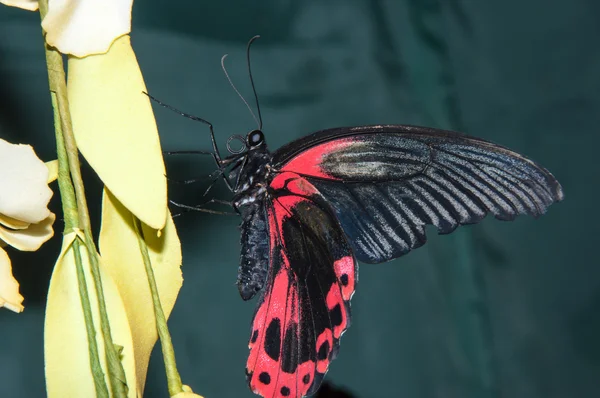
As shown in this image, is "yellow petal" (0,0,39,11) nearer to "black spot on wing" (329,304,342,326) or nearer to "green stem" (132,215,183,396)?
"green stem" (132,215,183,396)

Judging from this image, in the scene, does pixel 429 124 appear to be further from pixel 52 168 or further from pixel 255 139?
pixel 52 168

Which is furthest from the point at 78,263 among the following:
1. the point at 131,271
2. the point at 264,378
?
the point at 264,378

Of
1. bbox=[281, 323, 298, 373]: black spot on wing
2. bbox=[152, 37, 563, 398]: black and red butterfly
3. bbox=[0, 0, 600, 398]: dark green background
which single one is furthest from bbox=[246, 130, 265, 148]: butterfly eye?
bbox=[0, 0, 600, 398]: dark green background

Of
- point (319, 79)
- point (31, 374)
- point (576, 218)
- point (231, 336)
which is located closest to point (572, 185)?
point (576, 218)

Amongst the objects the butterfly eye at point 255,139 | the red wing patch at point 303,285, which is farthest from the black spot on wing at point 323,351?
the butterfly eye at point 255,139

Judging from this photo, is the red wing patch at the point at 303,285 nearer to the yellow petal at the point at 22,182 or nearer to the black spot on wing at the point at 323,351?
the black spot on wing at the point at 323,351

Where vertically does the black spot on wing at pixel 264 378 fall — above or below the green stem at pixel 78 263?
below

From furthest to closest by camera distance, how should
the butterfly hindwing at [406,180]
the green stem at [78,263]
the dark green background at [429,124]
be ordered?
1. the dark green background at [429,124]
2. the butterfly hindwing at [406,180]
3. the green stem at [78,263]

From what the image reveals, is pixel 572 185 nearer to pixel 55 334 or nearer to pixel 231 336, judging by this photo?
pixel 231 336
